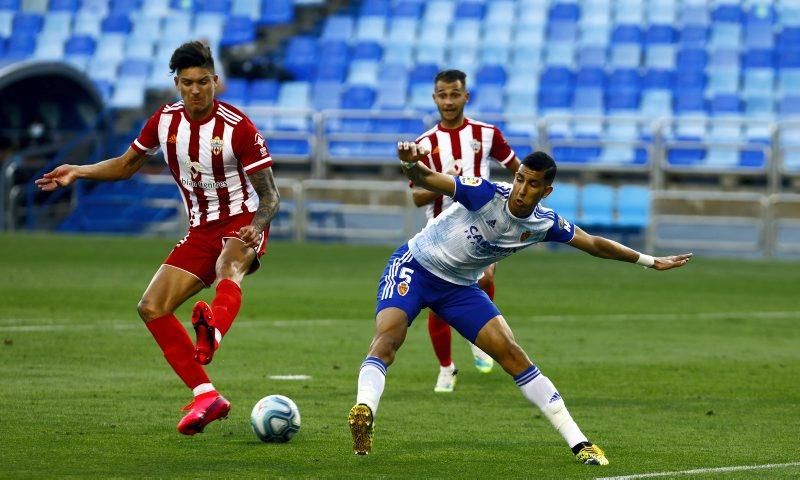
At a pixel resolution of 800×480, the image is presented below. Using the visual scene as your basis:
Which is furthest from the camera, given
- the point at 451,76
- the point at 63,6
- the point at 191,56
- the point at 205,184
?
the point at 63,6

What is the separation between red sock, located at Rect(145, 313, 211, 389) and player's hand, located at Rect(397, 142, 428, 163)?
2.14 meters

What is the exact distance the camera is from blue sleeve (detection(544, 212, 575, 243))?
7535 millimetres

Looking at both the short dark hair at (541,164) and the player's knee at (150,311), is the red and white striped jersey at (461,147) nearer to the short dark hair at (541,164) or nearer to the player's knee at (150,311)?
the player's knee at (150,311)

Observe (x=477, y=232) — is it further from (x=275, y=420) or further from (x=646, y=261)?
(x=275, y=420)

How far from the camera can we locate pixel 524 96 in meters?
29.6

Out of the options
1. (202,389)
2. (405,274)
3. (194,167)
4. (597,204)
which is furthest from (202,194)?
(597,204)

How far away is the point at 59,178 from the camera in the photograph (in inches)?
328

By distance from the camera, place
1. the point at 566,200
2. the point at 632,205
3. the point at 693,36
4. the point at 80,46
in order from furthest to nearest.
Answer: the point at 80,46 → the point at 693,36 → the point at 566,200 → the point at 632,205

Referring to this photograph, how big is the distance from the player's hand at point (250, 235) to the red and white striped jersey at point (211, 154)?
1.20 feet

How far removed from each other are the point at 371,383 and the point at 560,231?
52.8 inches

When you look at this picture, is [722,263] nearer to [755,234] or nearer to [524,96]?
[755,234]

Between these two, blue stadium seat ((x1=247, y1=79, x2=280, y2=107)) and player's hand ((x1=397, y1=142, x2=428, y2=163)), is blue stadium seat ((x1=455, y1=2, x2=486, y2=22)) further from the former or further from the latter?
player's hand ((x1=397, y1=142, x2=428, y2=163))

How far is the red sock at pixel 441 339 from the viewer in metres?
10.6

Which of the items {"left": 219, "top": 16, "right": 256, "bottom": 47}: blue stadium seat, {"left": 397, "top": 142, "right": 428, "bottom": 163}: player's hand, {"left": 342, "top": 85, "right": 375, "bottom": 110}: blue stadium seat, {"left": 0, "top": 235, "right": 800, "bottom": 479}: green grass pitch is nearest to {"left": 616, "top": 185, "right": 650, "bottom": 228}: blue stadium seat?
{"left": 0, "top": 235, "right": 800, "bottom": 479}: green grass pitch
